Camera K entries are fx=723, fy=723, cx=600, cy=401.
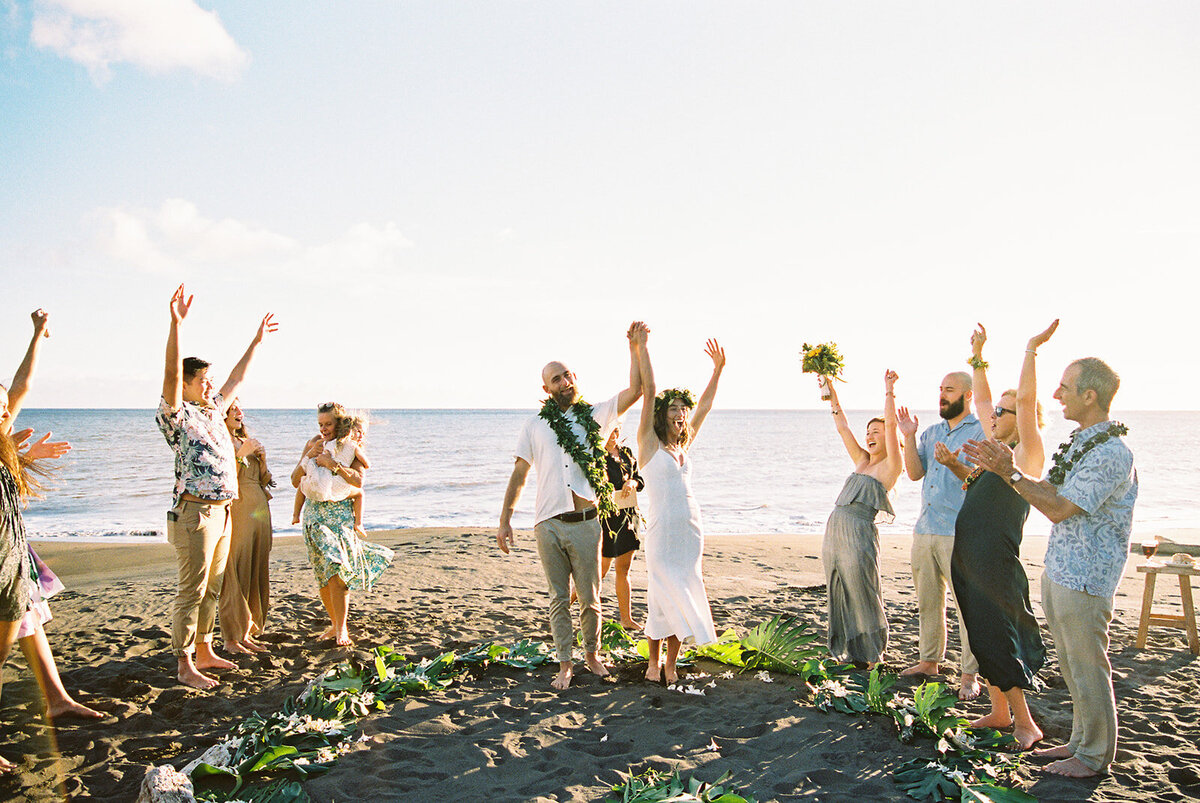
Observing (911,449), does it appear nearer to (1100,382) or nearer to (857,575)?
(857,575)

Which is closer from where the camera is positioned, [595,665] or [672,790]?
[672,790]

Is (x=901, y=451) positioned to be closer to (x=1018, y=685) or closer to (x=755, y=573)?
(x=1018, y=685)

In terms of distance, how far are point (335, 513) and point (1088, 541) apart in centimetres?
555

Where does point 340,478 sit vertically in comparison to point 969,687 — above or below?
above

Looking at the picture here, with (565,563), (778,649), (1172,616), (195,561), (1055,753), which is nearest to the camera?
(1055,753)

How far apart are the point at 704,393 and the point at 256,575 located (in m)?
4.27

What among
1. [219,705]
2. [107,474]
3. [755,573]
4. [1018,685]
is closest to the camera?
[1018,685]

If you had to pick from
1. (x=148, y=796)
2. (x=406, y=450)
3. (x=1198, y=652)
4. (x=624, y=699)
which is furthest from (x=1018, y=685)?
(x=406, y=450)

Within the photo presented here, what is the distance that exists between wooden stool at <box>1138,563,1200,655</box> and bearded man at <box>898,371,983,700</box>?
2.38 meters

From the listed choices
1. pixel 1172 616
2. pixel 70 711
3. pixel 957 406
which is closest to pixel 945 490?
pixel 957 406

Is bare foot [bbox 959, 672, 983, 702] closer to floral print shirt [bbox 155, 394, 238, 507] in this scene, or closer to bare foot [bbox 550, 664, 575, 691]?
bare foot [bbox 550, 664, 575, 691]

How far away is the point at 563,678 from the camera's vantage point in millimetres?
5289

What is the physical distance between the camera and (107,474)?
26359mm

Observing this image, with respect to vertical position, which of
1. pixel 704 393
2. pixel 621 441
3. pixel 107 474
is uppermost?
pixel 704 393
